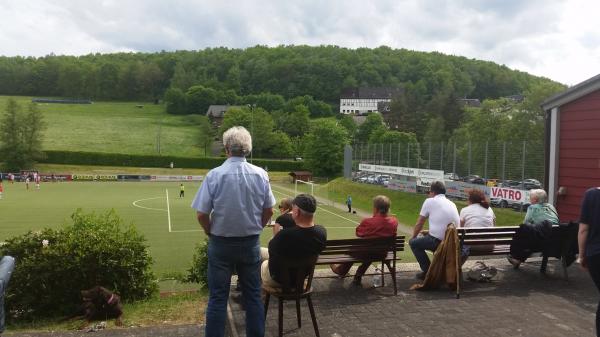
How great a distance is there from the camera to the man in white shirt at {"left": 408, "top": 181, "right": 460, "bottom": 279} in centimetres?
656

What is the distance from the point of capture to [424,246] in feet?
22.1

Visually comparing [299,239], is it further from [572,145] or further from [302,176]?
[302,176]

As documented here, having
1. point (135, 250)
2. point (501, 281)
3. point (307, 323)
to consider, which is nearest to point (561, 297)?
point (501, 281)

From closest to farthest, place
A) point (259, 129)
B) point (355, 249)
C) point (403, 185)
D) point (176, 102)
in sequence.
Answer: point (355, 249) → point (403, 185) → point (259, 129) → point (176, 102)

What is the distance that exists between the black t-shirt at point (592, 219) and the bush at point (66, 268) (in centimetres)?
545

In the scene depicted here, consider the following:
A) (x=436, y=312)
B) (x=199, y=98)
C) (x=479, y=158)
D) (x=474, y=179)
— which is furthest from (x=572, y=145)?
(x=199, y=98)

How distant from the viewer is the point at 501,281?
6977 mm

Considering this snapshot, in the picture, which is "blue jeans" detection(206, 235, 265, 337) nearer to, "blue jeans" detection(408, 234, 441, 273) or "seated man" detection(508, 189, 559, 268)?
"blue jeans" detection(408, 234, 441, 273)

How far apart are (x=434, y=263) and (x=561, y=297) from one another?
1.64 m

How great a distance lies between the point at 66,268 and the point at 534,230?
20.7 ft

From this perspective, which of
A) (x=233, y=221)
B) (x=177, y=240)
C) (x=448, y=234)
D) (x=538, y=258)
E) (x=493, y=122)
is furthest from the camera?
(x=493, y=122)

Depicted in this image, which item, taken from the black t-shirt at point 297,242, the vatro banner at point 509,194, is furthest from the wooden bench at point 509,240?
the vatro banner at point 509,194

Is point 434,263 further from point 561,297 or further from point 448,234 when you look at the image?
point 561,297

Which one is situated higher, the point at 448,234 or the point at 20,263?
the point at 448,234
